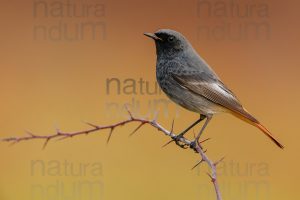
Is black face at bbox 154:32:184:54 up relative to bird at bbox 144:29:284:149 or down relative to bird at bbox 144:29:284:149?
up

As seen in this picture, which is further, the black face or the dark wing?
the dark wing

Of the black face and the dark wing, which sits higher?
the black face

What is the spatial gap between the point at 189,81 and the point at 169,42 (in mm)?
312

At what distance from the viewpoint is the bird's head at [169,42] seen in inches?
96.4

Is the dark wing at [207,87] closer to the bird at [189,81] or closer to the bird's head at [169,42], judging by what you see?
the bird at [189,81]

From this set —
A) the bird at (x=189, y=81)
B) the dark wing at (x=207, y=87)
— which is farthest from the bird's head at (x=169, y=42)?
the dark wing at (x=207, y=87)

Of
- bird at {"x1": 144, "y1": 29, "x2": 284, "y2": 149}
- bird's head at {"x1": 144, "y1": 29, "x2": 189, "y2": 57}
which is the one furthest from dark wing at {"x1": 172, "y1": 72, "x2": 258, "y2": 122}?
bird's head at {"x1": 144, "y1": 29, "x2": 189, "y2": 57}

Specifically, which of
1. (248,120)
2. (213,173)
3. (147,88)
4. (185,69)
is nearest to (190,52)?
(185,69)

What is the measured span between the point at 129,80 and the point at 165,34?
1.73 m

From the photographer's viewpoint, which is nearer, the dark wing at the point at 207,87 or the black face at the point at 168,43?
the black face at the point at 168,43

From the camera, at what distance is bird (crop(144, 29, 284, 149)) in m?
2.62

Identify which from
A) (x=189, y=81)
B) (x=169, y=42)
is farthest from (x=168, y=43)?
(x=189, y=81)

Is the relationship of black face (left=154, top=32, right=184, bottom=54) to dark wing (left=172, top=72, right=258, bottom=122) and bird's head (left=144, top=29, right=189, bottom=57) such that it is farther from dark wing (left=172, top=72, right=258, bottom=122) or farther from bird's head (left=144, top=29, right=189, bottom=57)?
dark wing (left=172, top=72, right=258, bottom=122)

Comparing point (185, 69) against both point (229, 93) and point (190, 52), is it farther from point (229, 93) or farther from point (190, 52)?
point (229, 93)
